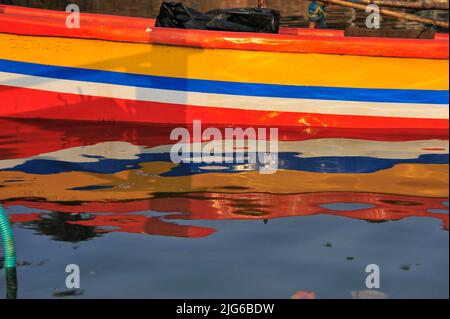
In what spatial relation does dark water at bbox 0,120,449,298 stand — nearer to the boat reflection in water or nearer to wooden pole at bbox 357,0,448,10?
the boat reflection in water

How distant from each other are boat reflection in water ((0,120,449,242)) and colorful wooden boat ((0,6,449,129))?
0.84ft

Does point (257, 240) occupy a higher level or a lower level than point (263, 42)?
lower

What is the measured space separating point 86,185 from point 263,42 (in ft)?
8.94

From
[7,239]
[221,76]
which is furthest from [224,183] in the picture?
[7,239]

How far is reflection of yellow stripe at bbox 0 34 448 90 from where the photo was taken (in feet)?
28.7

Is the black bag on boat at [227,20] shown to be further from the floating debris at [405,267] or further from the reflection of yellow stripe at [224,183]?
the floating debris at [405,267]

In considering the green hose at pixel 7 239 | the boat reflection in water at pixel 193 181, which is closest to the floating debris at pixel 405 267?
the boat reflection in water at pixel 193 181

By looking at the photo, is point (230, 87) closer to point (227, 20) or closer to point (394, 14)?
point (227, 20)

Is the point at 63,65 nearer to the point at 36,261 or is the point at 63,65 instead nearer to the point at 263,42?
the point at 263,42

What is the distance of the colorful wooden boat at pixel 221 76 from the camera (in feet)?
28.7

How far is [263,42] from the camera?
879 cm

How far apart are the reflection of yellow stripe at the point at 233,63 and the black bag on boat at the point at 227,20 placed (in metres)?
0.52
